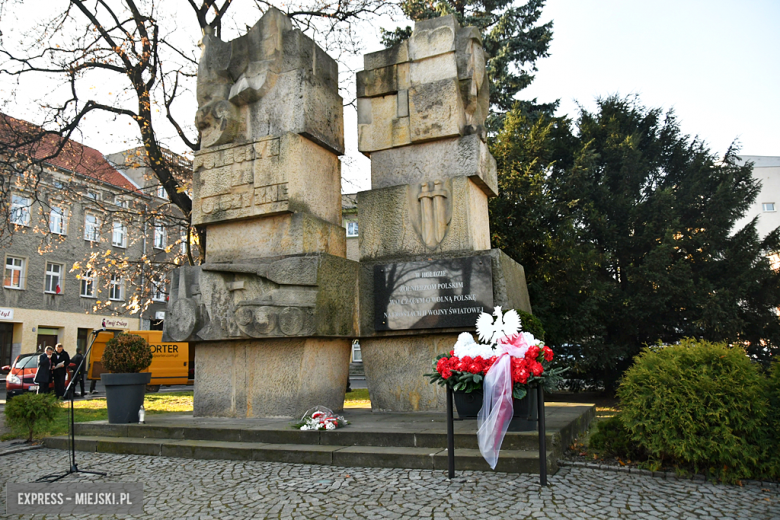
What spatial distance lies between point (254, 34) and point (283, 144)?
1854 mm

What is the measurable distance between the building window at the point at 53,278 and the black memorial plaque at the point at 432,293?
24.9 metres

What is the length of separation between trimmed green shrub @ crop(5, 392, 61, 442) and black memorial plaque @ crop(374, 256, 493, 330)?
4166mm

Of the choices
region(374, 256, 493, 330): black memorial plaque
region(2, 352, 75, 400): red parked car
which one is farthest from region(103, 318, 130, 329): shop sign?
region(374, 256, 493, 330): black memorial plaque

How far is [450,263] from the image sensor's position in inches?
273

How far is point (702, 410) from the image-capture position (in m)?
4.42

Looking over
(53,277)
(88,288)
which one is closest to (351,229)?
(88,288)

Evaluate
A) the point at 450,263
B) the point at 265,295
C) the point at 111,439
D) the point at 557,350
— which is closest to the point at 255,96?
the point at 265,295

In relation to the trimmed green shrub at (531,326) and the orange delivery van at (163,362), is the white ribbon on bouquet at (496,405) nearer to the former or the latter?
the trimmed green shrub at (531,326)

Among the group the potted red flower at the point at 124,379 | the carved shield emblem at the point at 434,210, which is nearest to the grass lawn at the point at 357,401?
the carved shield emblem at the point at 434,210

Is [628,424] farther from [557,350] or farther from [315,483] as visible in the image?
[557,350]

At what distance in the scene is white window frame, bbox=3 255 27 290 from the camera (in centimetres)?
2494

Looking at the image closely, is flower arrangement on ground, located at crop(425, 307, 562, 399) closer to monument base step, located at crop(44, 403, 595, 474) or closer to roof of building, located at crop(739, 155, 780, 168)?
monument base step, located at crop(44, 403, 595, 474)

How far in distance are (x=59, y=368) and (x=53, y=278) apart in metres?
15.4

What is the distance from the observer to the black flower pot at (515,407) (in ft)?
15.9
